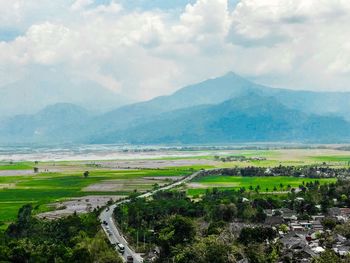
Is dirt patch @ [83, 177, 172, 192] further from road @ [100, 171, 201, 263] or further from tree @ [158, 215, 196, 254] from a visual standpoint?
tree @ [158, 215, 196, 254]

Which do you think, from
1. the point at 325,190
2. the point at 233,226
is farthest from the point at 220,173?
the point at 233,226

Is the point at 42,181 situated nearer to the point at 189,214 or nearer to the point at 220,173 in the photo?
the point at 220,173

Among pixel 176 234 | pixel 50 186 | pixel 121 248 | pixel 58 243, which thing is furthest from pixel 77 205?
pixel 176 234

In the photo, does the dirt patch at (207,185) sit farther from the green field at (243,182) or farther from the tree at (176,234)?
the tree at (176,234)

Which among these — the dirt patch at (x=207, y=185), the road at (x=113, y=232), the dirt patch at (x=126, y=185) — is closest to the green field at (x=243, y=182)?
the dirt patch at (x=207, y=185)

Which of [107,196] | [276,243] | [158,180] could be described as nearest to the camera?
[276,243]

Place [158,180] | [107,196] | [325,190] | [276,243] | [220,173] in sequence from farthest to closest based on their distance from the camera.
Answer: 1. [220,173]
2. [158,180]
3. [107,196]
4. [325,190]
5. [276,243]
